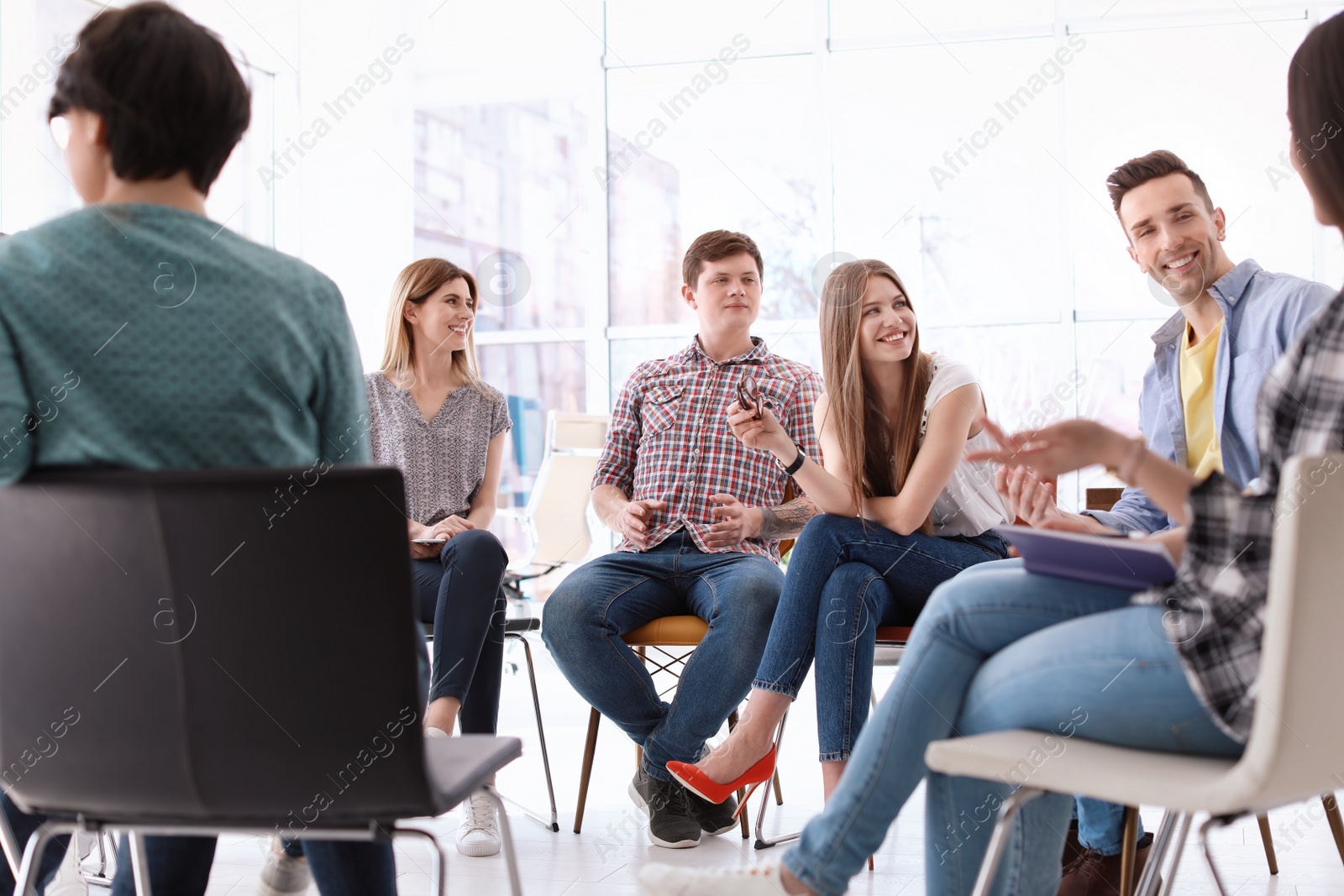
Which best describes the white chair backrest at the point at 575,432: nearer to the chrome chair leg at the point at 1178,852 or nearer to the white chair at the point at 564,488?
the white chair at the point at 564,488

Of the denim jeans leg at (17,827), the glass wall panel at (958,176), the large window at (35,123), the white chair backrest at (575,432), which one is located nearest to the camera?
the denim jeans leg at (17,827)

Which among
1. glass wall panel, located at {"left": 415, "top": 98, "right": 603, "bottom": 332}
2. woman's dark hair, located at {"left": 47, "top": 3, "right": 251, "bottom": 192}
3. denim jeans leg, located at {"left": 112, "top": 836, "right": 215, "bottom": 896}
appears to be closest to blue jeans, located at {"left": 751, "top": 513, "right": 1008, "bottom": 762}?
denim jeans leg, located at {"left": 112, "top": 836, "right": 215, "bottom": 896}

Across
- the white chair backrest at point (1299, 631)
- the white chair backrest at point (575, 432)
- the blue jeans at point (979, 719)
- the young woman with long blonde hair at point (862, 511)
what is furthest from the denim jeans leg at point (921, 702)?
the white chair backrest at point (575, 432)

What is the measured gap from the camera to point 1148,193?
2.16 meters

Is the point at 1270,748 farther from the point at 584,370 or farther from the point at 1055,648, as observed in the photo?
the point at 584,370

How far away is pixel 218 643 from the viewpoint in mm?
961

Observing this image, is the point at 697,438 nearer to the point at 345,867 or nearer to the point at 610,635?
the point at 610,635

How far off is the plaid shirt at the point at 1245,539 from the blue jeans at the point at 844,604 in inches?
35.4

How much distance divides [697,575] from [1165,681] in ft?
4.62

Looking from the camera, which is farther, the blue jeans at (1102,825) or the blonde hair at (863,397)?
the blonde hair at (863,397)

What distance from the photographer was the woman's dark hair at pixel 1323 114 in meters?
1.05

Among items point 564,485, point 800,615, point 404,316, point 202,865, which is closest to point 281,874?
point 202,865

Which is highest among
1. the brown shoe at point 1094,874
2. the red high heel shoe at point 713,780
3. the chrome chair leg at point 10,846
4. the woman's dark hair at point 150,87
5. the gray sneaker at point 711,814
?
the woman's dark hair at point 150,87

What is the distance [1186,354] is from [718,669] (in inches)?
43.5
